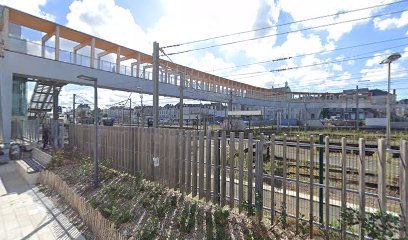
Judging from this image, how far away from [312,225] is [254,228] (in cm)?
101

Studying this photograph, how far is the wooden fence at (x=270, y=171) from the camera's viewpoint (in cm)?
380

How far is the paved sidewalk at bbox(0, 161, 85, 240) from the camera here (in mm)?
5266

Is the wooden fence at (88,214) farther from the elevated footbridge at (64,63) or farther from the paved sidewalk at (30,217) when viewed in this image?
the elevated footbridge at (64,63)

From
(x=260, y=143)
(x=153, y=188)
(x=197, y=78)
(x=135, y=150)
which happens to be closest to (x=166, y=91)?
(x=197, y=78)

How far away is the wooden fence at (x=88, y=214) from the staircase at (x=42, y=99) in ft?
49.8

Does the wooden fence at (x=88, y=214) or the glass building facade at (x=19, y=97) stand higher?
the glass building facade at (x=19, y=97)

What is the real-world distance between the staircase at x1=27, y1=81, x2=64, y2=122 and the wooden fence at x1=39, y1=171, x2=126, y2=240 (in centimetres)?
1518

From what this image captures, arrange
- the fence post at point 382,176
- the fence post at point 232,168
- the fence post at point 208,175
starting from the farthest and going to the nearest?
the fence post at point 208,175 < the fence post at point 232,168 < the fence post at point 382,176

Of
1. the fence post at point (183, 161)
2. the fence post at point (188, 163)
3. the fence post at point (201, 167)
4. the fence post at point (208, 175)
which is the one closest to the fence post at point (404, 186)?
the fence post at point (208, 175)

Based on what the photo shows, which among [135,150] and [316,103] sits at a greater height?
[316,103]

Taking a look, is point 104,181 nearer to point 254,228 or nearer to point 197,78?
point 254,228

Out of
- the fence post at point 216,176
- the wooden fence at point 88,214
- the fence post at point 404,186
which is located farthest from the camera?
the fence post at point 216,176

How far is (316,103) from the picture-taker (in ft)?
183

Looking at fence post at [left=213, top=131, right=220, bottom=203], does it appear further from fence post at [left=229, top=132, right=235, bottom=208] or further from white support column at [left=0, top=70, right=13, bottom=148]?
white support column at [left=0, top=70, right=13, bottom=148]
